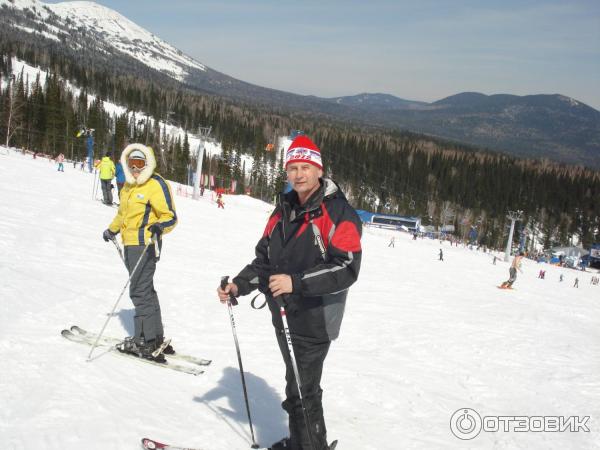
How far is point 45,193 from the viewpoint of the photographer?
583 inches

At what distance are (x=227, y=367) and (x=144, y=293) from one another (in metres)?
1.31

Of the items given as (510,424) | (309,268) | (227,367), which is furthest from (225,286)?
(510,424)

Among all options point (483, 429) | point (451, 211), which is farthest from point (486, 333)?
point (451, 211)

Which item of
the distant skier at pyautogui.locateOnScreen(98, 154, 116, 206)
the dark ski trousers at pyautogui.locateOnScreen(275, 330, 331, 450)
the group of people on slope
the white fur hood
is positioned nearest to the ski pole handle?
the group of people on slope

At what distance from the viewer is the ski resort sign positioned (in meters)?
4.50

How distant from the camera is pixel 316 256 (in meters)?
2.69

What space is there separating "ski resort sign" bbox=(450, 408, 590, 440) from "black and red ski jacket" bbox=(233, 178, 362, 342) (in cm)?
261

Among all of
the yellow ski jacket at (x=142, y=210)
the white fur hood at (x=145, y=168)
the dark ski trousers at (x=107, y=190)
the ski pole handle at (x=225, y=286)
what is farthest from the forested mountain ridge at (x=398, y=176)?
the ski pole handle at (x=225, y=286)

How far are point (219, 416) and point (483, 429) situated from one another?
2.78 meters

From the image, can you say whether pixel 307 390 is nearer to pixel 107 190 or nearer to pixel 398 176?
pixel 107 190

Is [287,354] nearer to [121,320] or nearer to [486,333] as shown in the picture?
[121,320]

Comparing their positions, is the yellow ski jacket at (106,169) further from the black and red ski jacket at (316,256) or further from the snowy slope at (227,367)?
the black and red ski jacket at (316,256)

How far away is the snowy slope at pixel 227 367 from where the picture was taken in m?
3.37

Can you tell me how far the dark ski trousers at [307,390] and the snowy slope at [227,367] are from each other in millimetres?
705
